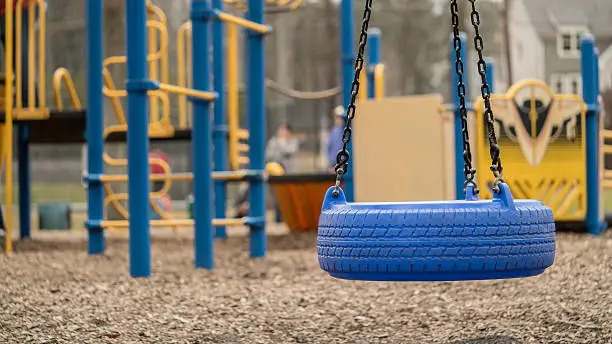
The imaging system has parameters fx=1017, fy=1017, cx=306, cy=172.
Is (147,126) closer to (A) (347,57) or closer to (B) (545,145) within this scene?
(A) (347,57)

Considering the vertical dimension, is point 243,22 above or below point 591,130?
above

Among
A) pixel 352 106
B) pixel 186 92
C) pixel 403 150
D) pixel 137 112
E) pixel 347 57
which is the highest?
pixel 347 57

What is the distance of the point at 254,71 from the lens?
657 cm

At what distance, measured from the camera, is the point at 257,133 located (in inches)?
259

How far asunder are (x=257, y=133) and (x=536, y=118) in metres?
2.54

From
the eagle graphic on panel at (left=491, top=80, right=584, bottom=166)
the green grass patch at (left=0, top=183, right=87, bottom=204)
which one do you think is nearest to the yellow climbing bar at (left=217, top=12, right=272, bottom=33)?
the eagle graphic on panel at (left=491, top=80, right=584, bottom=166)

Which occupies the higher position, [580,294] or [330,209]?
[330,209]

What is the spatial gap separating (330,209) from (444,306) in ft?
4.36

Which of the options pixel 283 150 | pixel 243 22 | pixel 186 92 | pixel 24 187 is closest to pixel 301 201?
pixel 24 187

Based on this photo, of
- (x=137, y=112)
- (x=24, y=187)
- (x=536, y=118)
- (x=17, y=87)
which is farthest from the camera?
(x=24, y=187)

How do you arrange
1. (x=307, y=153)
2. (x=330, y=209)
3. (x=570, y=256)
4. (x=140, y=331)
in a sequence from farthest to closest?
(x=307, y=153) < (x=570, y=256) < (x=140, y=331) < (x=330, y=209)

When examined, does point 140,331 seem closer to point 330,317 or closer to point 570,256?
point 330,317

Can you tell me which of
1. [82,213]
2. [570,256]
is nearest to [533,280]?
[570,256]

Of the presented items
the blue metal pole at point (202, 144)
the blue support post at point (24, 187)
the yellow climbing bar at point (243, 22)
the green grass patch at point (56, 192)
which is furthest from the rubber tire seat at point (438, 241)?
the green grass patch at point (56, 192)
